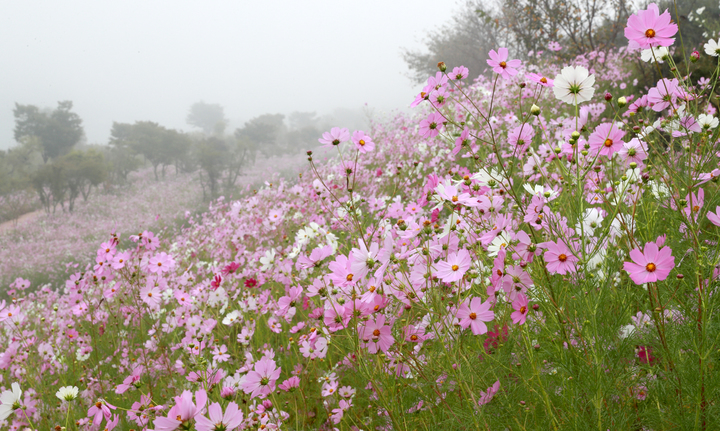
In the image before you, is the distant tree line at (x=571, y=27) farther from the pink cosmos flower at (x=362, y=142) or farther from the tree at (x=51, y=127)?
the tree at (x=51, y=127)

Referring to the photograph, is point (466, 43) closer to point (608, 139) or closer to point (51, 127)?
point (608, 139)

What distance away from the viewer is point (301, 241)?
202 cm

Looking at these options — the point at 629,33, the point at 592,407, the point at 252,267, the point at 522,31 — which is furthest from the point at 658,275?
the point at 522,31

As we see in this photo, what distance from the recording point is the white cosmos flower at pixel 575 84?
3.31 feet

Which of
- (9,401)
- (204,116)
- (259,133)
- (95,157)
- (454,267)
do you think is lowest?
(9,401)

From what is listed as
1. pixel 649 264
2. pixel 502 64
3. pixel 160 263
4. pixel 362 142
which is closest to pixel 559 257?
pixel 649 264

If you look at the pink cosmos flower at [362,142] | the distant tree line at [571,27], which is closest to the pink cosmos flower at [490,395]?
the pink cosmos flower at [362,142]

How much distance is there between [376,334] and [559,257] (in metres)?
0.53

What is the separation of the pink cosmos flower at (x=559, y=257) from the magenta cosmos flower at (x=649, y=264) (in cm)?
14

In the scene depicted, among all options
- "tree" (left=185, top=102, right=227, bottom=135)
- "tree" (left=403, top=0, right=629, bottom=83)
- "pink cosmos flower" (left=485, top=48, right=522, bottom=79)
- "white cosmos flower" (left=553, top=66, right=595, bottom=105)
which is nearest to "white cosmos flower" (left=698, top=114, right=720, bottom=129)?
"white cosmos flower" (left=553, top=66, right=595, bottom=105)

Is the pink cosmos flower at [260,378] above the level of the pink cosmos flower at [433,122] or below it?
below

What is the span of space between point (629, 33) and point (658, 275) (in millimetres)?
657

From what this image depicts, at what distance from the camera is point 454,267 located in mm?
942

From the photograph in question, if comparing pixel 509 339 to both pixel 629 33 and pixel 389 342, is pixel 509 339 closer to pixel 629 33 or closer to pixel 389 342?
pixel 389 342
